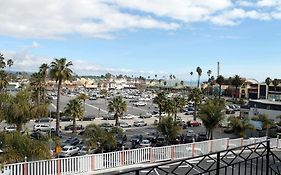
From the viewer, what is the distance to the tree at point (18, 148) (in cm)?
1641

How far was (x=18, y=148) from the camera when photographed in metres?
16.5

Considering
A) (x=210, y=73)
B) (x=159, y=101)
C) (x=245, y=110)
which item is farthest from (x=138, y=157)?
(x=210, y=73)

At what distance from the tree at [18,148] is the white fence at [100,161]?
2.25 m

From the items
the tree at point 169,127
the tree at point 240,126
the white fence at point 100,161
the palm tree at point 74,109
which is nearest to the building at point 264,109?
the tree at point 240,126

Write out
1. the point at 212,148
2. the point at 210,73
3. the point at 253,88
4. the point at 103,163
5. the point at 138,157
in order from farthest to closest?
the point at 210,73 → the point at 253,88 → the point at 212,148 → the point at 138,157 → the point at 103,163

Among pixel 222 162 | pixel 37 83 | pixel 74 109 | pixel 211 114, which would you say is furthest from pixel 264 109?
pixel 222 162

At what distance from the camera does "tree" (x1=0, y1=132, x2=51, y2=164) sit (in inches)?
Answer: 646

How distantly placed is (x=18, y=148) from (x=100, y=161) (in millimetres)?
3885

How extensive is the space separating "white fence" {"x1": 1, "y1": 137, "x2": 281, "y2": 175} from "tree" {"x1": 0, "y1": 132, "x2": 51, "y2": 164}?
2.25m

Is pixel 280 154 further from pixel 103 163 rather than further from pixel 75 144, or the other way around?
pixel 75 144

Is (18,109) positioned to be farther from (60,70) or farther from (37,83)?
(37,83)

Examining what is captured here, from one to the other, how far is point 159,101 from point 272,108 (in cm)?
1709

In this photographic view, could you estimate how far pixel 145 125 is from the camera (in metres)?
57.1

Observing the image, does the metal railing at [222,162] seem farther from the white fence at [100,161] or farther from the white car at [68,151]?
the white car at [68,151]
